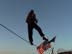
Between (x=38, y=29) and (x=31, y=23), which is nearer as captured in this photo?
(x=31, y=23)

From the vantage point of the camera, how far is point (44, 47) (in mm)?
23922

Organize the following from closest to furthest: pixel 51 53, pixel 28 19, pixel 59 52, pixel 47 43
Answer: pixel 28 19 < pixel 47 43 < pixel 59 52 < pixel 51 53

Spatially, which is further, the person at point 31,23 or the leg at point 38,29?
the leg at point 38,29

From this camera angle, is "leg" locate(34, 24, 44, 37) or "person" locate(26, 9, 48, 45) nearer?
"person" locate(26, 9, 48, 45)

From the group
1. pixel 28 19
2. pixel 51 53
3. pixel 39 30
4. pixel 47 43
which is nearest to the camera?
pixel 28 19

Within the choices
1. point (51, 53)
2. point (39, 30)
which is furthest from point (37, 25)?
point (51, 53)

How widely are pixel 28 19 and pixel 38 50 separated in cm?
547

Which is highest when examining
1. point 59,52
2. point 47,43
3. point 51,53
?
point 47,43

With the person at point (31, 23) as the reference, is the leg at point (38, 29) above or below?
below

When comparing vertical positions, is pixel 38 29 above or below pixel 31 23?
below

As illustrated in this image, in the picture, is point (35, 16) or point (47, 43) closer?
point (35, 16)

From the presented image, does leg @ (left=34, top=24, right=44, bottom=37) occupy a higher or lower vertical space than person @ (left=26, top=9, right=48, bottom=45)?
lower

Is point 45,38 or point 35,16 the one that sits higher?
point 35,16

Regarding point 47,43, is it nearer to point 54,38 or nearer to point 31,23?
point 54,38
